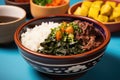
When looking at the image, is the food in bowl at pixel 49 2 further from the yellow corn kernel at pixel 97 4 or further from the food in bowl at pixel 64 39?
the food in bowl at pixel 64 39

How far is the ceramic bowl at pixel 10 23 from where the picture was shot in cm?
76

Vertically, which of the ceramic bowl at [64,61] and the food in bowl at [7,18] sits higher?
the food in bowl at [7,18]

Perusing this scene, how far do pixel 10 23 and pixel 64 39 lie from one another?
21 centimetres

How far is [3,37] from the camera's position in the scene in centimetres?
78

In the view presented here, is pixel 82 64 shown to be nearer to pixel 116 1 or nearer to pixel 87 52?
pixel 87 52

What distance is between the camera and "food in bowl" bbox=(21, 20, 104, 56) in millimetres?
620

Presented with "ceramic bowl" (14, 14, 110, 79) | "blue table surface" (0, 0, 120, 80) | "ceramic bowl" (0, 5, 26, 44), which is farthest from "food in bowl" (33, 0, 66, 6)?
"ceramic bowl" (14, 14, 110, 79)

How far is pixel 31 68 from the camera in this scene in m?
0.72

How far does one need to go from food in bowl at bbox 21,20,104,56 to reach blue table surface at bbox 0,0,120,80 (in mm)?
90

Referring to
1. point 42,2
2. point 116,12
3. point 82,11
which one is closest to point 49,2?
point 42,2

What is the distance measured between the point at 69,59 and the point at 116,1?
1.66 ft

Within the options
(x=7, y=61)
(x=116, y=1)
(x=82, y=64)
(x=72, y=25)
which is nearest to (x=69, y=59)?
(x=82, y=64)

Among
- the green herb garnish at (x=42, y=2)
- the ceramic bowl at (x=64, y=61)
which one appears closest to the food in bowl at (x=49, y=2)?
the green herb garnish at (x=42, y=2)

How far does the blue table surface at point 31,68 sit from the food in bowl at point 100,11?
0.34ft
